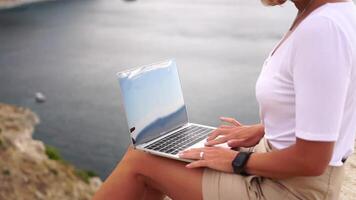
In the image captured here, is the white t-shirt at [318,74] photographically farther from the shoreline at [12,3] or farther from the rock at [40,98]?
the shoreline at [12,3]

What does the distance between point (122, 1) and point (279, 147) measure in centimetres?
2363

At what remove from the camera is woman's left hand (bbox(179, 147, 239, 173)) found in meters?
0.87

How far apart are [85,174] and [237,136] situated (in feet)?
34.2

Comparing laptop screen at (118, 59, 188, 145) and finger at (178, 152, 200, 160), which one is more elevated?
laptop screen at (118, 59, 188, 145)

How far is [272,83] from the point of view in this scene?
2.63ft

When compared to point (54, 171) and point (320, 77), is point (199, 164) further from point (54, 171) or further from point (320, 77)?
point (54, 171)

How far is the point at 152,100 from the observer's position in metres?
1.01

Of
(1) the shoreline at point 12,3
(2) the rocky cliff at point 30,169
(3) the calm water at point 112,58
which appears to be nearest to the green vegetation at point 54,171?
(2) the rocky cliff at point 30,169

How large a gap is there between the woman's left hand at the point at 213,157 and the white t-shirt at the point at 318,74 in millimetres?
133

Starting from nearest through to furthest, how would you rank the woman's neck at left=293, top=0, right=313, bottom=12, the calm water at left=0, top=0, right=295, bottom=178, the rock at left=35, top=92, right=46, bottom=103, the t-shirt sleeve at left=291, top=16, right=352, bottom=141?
the t-shirt sleeve at left=291, top=16, right=352, bottom=141 → the woman's neck at left=293, top=0, right=313, bottom=12 → the calm water at left=0, top=0, right=295, bottom=178 → the rock at left=35, top=92, right=46, bottom=103

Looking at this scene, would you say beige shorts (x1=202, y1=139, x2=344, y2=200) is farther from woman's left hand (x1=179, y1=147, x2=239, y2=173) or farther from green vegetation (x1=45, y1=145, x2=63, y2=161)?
green vegetation (x1=45, y1=145, x2=63, y2=161)

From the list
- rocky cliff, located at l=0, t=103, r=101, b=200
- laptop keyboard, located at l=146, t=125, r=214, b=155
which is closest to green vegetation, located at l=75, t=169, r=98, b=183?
rocky cliff, located at l=0, t=103, r=101, b=200

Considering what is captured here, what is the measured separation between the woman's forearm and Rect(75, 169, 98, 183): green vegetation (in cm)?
1018

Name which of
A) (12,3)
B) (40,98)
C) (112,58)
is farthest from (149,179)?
(12,3)
